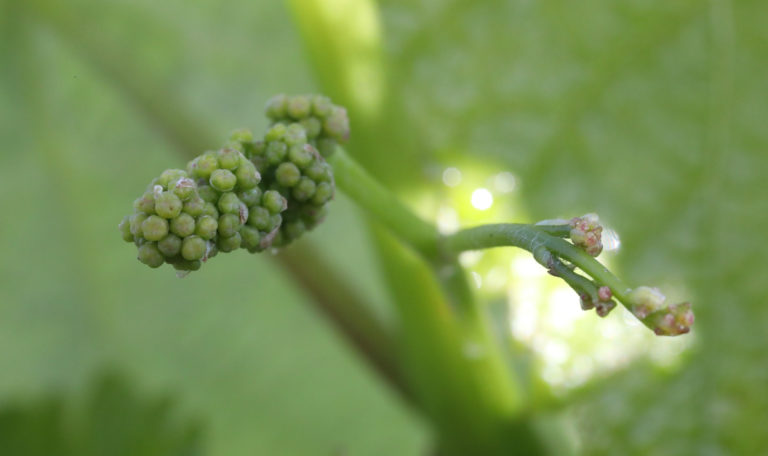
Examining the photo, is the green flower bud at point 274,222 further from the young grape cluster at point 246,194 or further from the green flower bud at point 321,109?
the green flower bud at point 321,109

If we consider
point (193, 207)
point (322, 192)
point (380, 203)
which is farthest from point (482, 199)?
point (193, 207)

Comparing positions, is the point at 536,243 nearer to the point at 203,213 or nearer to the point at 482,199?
the point at 203,213

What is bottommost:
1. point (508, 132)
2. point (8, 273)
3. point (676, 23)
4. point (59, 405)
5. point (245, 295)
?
point (59, 405)

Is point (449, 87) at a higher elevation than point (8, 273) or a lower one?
higher

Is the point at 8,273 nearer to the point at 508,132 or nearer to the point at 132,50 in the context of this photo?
the point at 132,50

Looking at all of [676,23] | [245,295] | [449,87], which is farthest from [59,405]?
[676,23]

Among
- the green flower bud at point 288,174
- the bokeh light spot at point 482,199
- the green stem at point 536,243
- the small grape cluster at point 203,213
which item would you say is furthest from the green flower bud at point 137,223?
the bokeh light spot at point 482,199
